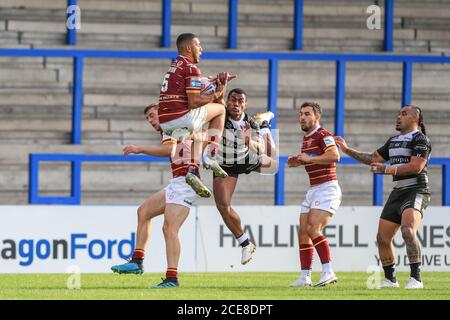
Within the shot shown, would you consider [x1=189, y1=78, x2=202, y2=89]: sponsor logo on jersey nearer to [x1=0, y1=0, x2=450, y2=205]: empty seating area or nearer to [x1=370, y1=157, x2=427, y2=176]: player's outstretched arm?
[x1=370, y1=157, x2=427, y2=176]: player's outstretched arm

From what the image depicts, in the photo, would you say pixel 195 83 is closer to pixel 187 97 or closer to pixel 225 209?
pixel 187 97

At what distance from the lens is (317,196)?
11641mm

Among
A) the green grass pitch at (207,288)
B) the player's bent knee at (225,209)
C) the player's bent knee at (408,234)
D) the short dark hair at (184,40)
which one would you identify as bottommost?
the green grass pitch at (207,288)

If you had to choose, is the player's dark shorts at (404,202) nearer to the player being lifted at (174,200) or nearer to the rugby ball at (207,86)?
the player being lifted at (174,200)

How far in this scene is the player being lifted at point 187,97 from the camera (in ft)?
35.2

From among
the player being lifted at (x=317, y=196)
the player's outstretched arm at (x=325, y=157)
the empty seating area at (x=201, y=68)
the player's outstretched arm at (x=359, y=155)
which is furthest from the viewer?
the empty seating area at (x=201, y=68)

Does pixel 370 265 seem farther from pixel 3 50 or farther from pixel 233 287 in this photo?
pixel 3 50

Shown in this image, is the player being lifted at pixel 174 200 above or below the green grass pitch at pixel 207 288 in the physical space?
above

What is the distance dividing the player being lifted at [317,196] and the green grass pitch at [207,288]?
24 centimetres

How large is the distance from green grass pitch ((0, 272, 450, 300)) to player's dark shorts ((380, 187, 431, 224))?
68 cm

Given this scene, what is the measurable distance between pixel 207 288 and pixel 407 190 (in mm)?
1966

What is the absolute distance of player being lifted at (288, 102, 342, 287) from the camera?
11.5m

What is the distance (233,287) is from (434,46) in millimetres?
8908

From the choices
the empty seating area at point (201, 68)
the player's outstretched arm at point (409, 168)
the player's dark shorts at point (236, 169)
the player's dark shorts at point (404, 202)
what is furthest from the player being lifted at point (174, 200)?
the empty seating area at point (201, 68)
